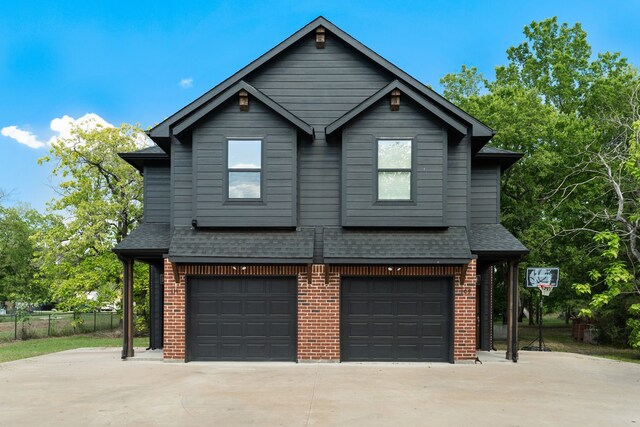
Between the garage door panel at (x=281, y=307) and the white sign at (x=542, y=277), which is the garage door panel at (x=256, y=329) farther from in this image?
the white sign at (x=542, y=277)

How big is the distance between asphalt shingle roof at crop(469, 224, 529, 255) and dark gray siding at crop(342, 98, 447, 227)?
1.25 m

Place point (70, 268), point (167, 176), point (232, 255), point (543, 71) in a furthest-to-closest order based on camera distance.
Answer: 1. point (543, 71)
2. point (70, 268)
3. point (167, 176)
4. point (232, 255)

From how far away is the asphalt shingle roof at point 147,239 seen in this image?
13242 mm

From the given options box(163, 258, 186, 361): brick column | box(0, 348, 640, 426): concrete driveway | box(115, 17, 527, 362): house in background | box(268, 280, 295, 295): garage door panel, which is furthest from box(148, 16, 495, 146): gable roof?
box(0, 348, 640, 426): concrete driveway

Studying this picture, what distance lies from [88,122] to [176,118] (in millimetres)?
13872

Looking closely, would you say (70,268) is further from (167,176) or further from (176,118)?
(176,118)

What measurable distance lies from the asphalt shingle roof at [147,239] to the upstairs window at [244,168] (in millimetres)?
2187

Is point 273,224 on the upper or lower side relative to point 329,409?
upper

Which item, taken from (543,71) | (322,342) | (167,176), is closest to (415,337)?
(322,342)

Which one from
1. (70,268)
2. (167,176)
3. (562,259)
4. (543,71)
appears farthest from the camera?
(543,71)

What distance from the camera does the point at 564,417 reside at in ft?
26.3

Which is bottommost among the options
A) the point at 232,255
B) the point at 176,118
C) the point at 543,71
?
the point at 232,255

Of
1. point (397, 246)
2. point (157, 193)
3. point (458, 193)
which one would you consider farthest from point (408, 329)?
point (157, 193)

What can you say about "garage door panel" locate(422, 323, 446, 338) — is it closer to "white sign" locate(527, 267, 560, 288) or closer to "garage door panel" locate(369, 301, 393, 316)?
"garage door panel" locate(369, 301, 393, 316)
